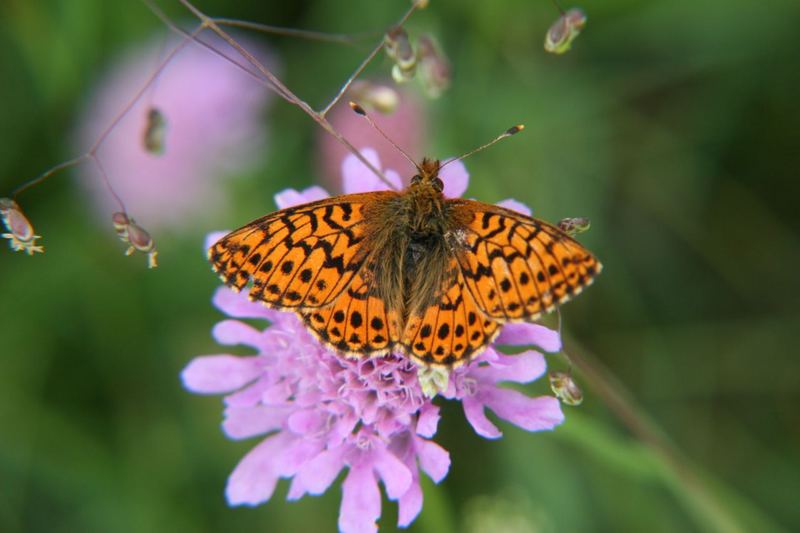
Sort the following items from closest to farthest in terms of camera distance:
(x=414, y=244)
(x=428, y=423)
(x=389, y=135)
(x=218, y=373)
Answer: (x=428, y=423)
(x=414, y=244)
(x=218, y=373)
(x=389, y=135)

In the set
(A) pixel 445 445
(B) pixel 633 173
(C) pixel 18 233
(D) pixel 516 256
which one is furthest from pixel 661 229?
(C) pixel 18 233

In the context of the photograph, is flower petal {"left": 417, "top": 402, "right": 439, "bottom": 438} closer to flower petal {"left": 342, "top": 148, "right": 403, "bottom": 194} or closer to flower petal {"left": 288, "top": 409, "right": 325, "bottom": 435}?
flower petal {"left": 288, "top": 409, "right": 325, "bottom": 435}

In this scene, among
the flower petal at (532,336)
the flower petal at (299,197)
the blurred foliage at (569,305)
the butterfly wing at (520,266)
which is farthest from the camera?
the blurred foliage at (569,305)

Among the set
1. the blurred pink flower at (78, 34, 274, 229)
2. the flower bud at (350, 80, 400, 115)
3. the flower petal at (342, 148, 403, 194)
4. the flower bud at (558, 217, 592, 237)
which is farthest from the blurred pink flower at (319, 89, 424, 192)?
the flower bud at (558, 217, 592, 237)

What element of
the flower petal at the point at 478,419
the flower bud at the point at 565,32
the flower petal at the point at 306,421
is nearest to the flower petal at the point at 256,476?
the flower petal at the point at 306,421

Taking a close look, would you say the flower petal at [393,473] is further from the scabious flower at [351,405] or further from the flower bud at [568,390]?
the flower bud at [568,390]

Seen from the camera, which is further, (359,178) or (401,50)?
(359,178)

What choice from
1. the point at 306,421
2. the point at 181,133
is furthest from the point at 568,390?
the point at 181,133

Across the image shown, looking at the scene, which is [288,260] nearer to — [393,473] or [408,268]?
[408,268]
